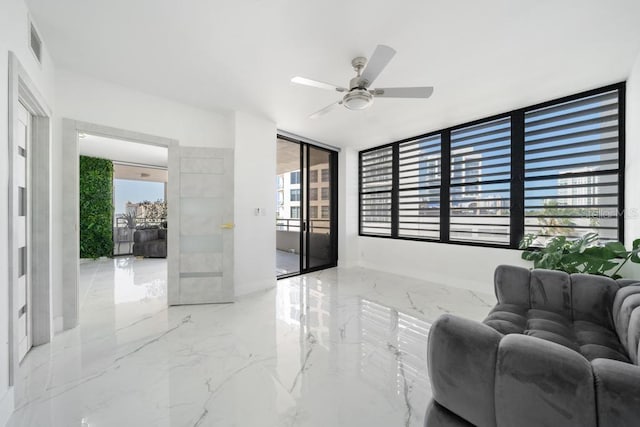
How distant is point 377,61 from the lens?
1.89 meters

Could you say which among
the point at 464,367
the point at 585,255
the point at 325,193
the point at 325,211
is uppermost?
the point at 325,193

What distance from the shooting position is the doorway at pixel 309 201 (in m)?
4.80

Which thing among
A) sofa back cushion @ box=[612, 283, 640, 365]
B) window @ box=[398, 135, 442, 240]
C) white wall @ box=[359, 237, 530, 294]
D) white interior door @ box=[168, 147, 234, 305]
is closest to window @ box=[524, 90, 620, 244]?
white wall @ box=[359, 237, 530, 294]

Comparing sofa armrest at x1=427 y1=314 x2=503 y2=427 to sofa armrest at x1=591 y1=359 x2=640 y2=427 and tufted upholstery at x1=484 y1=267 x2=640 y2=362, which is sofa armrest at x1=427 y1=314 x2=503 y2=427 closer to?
sofa armrest at x1=591 y1=359 x2=640 y2=427

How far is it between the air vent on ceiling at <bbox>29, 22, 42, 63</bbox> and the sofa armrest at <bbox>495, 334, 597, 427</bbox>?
3357mm

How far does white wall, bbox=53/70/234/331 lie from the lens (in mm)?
2510

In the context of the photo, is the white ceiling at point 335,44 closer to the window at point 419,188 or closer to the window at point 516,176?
the window at point 516,176

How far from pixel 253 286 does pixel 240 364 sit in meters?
1.80

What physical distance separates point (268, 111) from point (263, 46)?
1.30 metres

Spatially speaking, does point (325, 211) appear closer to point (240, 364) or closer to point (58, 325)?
point (240, 364)

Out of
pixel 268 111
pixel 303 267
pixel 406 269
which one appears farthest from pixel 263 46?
pixel 406 269

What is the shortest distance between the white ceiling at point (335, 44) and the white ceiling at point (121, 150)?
3.00 meters

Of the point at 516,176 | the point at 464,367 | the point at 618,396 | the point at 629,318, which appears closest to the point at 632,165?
the point at 516,176

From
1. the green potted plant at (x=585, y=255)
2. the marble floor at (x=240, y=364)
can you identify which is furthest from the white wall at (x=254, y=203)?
the green potted plant at (x=585, y=255)
